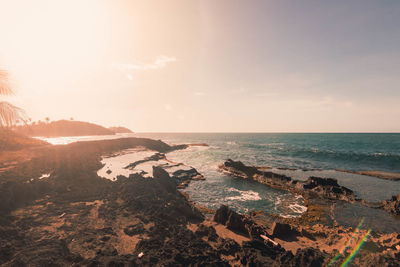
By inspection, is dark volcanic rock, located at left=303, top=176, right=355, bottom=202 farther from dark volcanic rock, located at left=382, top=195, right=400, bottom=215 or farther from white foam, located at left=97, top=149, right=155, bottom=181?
white foam, located at left=97, top=149, right=155, bottom=181

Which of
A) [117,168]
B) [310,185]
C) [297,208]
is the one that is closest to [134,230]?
[297,208]

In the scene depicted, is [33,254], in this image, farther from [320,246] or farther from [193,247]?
[320,246]

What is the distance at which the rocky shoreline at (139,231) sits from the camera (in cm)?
601

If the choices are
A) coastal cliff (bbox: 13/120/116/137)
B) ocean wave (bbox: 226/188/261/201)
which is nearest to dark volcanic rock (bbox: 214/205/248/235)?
ocean wave (bbox: 226/188/261/201)

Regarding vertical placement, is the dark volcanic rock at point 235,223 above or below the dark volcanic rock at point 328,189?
above

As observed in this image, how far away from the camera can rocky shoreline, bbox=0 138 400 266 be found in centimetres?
601

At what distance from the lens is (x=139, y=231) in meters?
8.46

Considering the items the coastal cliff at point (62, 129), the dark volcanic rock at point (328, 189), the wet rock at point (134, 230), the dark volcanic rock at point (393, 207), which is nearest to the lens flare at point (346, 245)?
the dark volcanic rock at point (393, 207)

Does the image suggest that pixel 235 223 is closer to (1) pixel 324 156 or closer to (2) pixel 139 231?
(2) pixel 139 231

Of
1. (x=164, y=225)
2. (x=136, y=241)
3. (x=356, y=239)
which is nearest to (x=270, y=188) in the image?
(x=356, y=239)

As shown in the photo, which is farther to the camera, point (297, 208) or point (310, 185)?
point (310, 185)

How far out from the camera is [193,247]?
7105 millimetres

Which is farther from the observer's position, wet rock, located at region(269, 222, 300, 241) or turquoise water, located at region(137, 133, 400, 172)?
turquoise water, located at region(137, 133, 400, 172)

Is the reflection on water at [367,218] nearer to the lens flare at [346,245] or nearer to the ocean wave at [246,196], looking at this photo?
the lens flare at [346,245]
